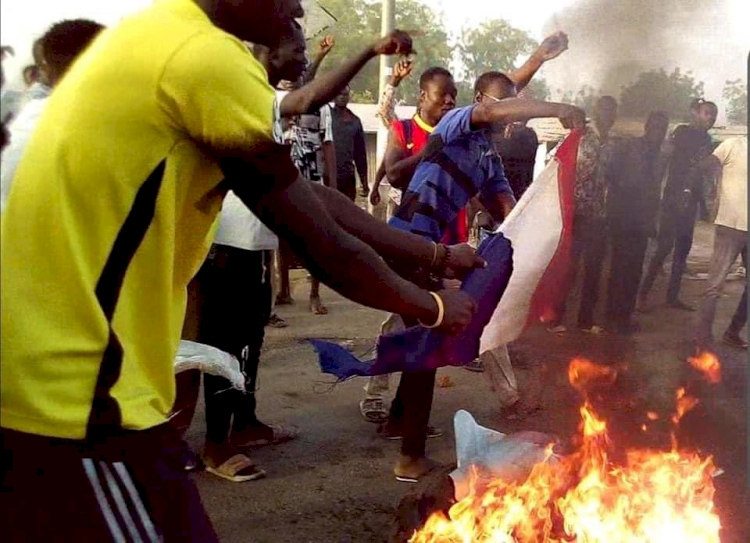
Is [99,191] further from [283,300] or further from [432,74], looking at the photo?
[283,300]

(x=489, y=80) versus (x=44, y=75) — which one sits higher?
(x=489, y=80)

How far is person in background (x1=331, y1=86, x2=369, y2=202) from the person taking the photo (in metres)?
8.06

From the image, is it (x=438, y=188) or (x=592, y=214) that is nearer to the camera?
(x=438, y=188)

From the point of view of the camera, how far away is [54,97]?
60.0 inches

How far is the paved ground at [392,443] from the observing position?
12.2 feet

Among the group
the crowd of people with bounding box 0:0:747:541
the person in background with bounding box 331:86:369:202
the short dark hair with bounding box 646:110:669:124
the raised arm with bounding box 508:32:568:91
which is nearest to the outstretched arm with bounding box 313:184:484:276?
the crowd of people with bounding box 0:0:747:541

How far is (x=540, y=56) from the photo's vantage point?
4816 mm

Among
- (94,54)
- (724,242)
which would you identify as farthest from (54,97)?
(724,242)

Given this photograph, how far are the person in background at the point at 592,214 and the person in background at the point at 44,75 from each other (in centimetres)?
279

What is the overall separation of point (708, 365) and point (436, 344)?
6.48ft

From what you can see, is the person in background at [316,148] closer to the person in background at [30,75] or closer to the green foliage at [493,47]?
the green foliage at [493,47]

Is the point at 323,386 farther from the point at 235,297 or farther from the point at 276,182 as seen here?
the point at 276,182

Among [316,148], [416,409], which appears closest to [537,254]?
[416,409]

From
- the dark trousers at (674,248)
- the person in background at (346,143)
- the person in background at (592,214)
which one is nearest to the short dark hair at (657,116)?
the person in background at (592,214)
